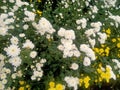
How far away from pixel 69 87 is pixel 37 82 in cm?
34

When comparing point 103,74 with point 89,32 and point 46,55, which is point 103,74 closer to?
point 89,32

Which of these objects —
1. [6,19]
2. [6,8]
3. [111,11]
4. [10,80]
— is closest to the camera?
[10,80]

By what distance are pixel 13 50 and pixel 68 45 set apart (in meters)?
0.52

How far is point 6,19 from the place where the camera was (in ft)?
12.4

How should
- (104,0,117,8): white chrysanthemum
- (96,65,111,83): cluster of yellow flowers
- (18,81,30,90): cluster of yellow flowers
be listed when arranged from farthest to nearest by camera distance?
(104,0,117,8): white chrysanthemum < (96,65,111,83): cluster of yellow flowers < (18,81,30,90): cluster of yellow flowers

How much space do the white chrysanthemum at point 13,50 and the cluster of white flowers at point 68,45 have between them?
401 millimetres

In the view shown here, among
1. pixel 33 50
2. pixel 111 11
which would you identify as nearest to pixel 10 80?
pixel 33 50

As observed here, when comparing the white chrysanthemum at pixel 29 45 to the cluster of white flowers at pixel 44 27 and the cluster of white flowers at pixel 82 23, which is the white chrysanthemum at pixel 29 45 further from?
the cluster of white flowers at pixel 82 23

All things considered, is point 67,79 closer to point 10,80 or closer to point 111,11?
point 10,80

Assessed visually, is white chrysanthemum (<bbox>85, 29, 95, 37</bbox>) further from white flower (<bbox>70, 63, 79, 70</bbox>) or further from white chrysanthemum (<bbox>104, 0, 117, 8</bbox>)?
white chrysanthemum (<bbox>104, 0, 117, 8</bbox>)

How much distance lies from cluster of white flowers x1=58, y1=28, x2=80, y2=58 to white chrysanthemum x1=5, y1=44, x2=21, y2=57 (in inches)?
15.8

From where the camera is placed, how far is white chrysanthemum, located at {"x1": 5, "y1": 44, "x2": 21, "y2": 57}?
3408mm

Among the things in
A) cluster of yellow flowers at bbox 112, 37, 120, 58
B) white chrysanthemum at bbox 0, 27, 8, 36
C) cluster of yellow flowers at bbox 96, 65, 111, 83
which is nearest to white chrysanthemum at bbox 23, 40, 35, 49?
white chrysanthemum at bbox 0, 27, 8, 36

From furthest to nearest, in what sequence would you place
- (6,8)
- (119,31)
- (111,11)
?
1. (111,11)
2. (119,31)
3. (6,8)
